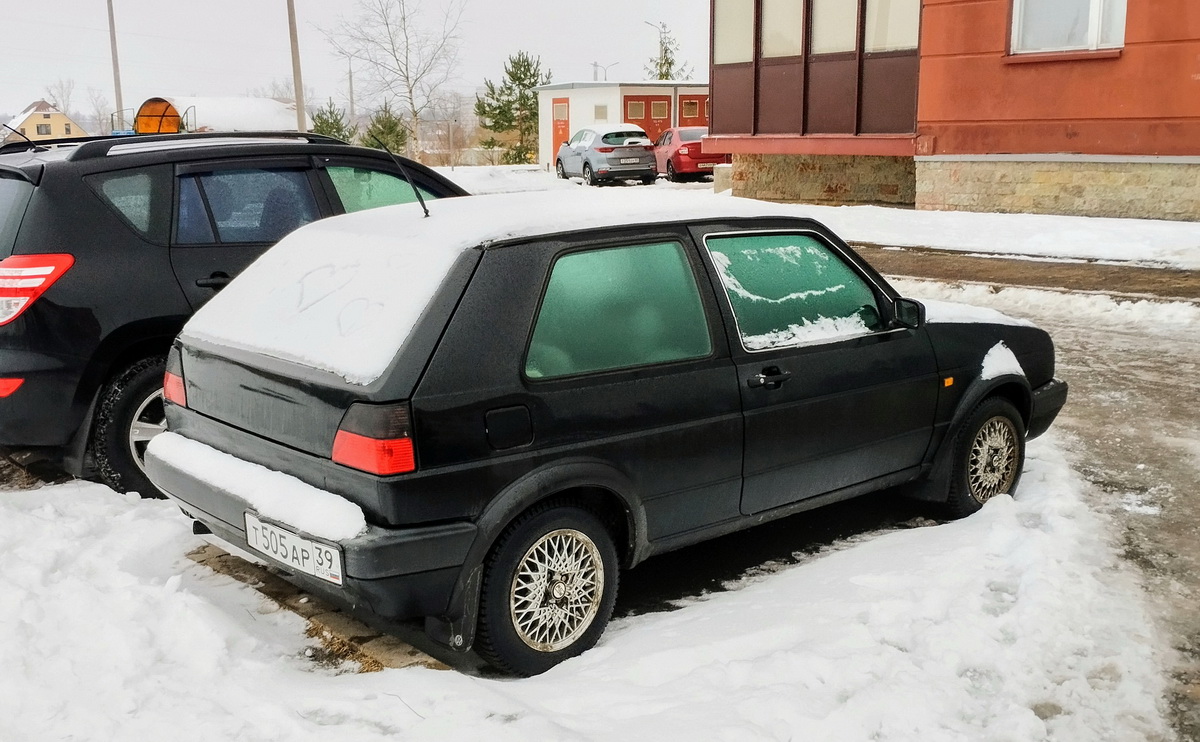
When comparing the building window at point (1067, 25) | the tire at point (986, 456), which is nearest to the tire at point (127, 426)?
the tire at point (986, 456)

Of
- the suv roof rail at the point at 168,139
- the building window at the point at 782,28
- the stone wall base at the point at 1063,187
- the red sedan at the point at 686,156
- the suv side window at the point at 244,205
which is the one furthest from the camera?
the red sedan at the point at 686,156

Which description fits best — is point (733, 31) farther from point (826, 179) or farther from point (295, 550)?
point (295, 550)

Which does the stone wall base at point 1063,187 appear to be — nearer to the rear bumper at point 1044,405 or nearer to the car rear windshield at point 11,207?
the rear bumper at point 1044,405

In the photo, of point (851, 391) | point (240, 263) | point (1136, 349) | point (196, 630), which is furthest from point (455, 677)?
point (1136, 349)

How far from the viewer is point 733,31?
72.6 feet

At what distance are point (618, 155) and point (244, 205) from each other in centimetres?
2727

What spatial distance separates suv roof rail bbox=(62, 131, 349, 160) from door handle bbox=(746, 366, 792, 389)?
3.38 meters

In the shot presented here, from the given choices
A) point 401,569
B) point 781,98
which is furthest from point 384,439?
point 781,98

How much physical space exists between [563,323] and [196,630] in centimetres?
159

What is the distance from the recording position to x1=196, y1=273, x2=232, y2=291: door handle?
5906 mm

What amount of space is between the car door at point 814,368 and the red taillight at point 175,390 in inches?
82.7

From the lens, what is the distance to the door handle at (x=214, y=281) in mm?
5906

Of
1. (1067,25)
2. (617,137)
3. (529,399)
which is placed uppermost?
(1067,25)

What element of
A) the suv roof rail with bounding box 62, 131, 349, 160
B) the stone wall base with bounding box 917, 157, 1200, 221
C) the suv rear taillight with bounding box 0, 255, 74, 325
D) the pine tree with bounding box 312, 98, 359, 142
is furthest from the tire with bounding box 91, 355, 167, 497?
the pine tree with bounding box 312, 98, 359, 142
